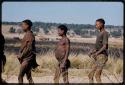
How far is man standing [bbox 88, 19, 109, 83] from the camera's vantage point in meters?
10.2

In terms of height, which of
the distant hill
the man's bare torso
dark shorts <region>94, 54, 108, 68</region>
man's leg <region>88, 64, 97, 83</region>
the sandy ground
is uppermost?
the distant hill

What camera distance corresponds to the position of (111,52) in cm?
1158

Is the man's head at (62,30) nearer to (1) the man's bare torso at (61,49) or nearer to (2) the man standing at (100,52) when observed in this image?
(1) the man's bare torso at (61,49)

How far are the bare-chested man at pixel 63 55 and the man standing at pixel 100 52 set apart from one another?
58cm

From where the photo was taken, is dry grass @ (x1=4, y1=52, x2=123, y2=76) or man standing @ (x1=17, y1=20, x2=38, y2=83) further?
dry grass @ (x1=4, y1=52, x2=123, y2=76)

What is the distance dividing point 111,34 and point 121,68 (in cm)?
98

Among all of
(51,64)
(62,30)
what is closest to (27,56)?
(62,30)

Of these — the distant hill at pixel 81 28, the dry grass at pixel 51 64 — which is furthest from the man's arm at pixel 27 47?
the dry grass at pixel 51 64

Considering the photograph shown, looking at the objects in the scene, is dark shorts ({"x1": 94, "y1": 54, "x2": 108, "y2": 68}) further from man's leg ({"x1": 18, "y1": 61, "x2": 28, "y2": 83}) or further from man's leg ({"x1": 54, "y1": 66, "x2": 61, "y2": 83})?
man's leg ({"x1": 18, "y1": 61, "x2": 28, "y2": 83})

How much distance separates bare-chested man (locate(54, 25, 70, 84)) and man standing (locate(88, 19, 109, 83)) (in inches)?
23.0

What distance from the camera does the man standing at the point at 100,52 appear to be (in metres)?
10.2

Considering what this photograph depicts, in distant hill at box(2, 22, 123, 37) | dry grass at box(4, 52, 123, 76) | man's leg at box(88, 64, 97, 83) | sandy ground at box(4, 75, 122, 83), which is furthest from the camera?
dry grass at box(4, 52, 123, 76)

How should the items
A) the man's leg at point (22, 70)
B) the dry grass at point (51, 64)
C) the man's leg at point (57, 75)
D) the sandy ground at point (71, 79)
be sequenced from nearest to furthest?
the man's leg at point (22, 70) < the man's leg at point (57, 75) < the sandy ground at point (71, 79) < the dry grass at point (51, 64)

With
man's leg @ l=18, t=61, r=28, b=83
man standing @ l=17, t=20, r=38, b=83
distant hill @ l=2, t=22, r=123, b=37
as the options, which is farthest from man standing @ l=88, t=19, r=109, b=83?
man's leg @ l=18, t=61, r=28, b=83
